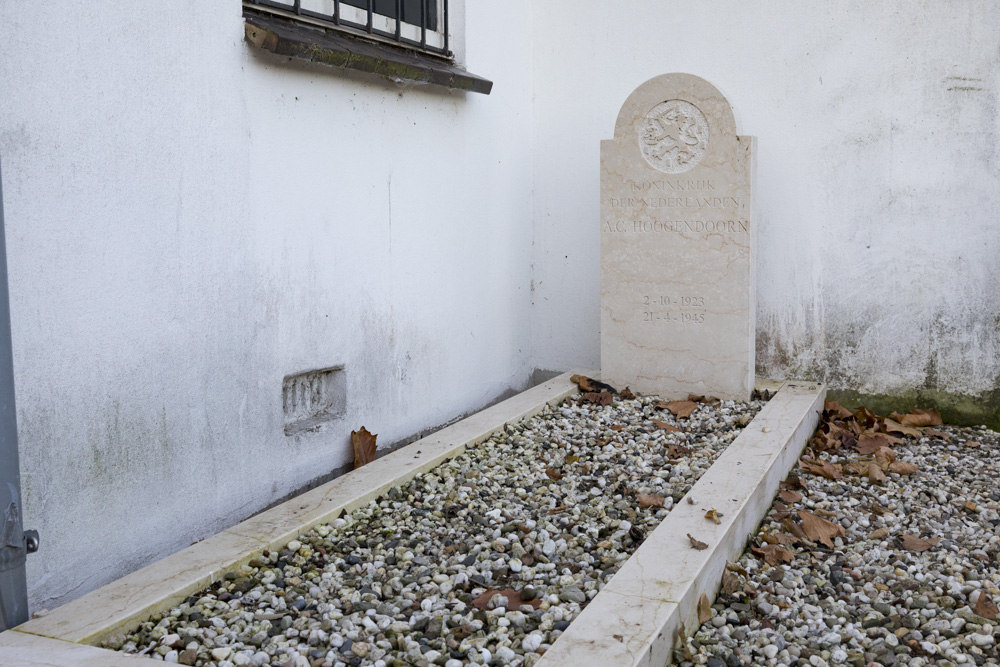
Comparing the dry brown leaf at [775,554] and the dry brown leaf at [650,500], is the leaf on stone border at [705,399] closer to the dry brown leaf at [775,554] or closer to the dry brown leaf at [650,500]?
the dry brown leaf at [650,500]

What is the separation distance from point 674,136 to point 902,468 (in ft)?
6.97

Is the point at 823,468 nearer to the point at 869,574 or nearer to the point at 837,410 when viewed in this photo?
the point at 869,574

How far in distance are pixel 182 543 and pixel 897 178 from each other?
429 cm

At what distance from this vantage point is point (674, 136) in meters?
4.91

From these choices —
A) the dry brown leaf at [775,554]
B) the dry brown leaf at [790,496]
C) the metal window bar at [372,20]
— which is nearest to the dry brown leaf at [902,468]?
the dry brown leaf at [790,496]

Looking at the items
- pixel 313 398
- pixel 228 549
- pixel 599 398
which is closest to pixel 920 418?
pixel 599 398

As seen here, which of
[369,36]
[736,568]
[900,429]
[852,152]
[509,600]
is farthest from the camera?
[852,152]

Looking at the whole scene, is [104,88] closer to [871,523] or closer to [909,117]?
[871,523]

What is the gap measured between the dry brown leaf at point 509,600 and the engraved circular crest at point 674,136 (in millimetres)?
3005

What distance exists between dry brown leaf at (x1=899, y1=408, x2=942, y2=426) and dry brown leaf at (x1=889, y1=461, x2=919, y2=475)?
94cm

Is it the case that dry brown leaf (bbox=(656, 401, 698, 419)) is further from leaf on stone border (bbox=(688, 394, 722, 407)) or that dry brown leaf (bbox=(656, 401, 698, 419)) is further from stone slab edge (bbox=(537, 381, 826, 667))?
stone slab edge (bbox=(537, 381, 826, 667))

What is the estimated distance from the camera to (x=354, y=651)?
2340 mm

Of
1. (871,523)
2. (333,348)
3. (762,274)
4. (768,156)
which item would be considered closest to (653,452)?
(871,523)

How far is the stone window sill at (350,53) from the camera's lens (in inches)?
137
